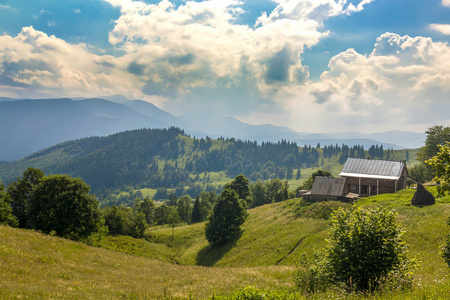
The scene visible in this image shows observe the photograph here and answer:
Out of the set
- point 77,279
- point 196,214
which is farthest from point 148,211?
point 77,279

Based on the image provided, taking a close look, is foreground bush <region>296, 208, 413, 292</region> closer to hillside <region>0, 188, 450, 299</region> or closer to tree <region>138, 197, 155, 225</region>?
hillside <region>0, 188, 450, 299</region>

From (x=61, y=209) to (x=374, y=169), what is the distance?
82.0 m

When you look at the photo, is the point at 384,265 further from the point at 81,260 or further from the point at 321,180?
the point at 321,180

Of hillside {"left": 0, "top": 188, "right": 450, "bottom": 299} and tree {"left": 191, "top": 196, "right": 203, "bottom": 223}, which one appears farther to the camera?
tree {"left": 191, "top": 196, "right": 203, "bottom": 223}

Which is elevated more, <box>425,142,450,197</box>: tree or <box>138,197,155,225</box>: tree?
<box>425,142,450,197</box>: tree

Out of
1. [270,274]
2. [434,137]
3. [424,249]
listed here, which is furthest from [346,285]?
[434,137]

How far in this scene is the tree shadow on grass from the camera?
6014cm

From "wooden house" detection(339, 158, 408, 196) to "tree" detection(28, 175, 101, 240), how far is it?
229 feet

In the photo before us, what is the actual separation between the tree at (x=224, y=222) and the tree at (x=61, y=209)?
30497 millimetres

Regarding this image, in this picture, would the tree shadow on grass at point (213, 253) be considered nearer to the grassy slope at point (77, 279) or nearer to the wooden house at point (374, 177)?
the grassy slope at point (77, 279)

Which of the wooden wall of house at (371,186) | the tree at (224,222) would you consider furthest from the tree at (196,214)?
the wooden wall of house at (371,186)

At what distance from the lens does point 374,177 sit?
75750 mm

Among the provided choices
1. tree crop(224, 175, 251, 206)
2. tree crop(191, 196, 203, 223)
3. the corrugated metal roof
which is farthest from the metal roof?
tree crop(191, 196, 203, 223)

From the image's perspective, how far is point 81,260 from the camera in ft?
91.7
